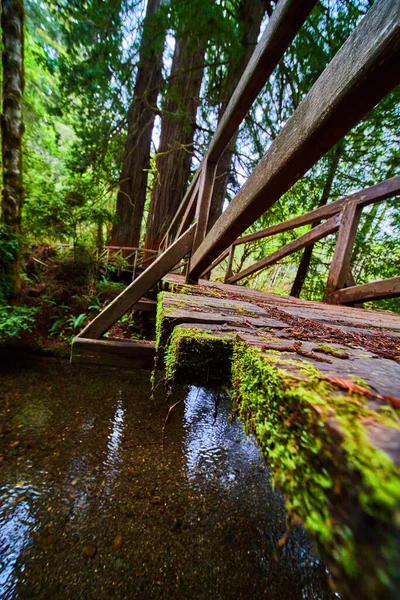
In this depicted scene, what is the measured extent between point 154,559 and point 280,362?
2.47 metres

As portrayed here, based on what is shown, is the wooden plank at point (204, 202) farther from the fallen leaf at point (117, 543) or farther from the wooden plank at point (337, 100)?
the fallen leaf at point (117, 543)

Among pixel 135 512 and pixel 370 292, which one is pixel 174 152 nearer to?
pixel 370 292

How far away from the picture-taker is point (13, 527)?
2.01m

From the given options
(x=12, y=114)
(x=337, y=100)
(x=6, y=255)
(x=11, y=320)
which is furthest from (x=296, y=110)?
(x=12, y=114)

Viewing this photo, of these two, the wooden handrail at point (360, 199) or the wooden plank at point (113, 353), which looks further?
the wooden handrail at point (360, 199)

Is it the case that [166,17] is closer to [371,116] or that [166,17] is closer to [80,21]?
[80,21]

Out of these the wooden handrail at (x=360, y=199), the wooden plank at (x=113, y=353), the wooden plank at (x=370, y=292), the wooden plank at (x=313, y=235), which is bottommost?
the wooden plank at (x=113, y=353)

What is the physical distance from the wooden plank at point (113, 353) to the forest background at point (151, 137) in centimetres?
278

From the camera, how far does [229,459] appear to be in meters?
3.06

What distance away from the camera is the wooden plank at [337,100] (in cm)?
69

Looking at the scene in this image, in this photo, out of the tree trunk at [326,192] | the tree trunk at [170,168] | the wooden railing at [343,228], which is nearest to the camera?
the wooden railing at [343,228]

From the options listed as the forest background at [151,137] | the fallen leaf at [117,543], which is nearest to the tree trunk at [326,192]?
the forest background at [151,137]

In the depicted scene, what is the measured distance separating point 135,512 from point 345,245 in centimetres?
440

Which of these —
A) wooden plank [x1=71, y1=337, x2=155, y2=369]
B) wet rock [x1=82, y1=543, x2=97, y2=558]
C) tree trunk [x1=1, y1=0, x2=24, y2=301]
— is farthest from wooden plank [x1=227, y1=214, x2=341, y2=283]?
tree trunk [x1=1, y1=0, x2=24, y2=301]
